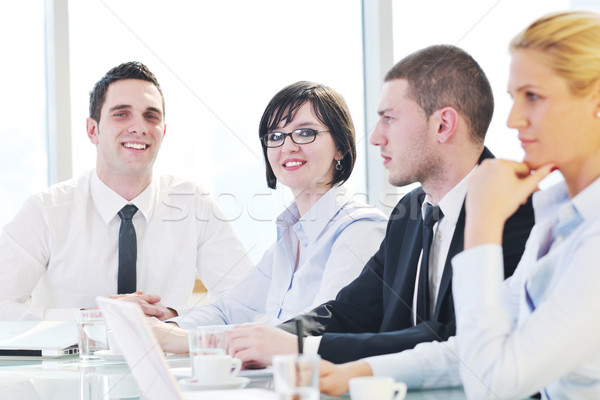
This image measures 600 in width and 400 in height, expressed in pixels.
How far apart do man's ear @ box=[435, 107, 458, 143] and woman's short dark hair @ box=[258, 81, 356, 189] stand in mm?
615

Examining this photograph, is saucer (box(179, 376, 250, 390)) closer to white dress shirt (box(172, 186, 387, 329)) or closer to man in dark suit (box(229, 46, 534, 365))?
man in dark suit (box(229, 46, 534, 365))

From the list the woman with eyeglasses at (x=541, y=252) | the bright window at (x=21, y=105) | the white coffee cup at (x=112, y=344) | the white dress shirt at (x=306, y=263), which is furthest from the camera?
the bright window at (x=21, y=105)

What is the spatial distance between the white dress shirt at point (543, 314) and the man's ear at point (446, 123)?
0.54 metres

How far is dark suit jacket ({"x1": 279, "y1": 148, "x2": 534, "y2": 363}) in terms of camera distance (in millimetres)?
1376

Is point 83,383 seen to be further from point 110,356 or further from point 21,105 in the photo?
point 21,105

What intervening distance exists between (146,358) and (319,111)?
4.77ft

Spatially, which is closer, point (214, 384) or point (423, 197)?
point (214, 384)

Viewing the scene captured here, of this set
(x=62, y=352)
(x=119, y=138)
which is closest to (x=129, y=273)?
(x=119, y=138)

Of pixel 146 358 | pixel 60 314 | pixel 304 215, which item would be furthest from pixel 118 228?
pixel 146 358

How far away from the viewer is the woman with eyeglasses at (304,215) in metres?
2.11

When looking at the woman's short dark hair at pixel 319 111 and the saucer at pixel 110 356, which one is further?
the woman's short dark hair at pixel 319 111

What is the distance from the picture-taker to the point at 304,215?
2.26m

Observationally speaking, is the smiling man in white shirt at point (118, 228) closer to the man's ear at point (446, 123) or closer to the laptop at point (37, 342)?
the laptop at point (37, 342)

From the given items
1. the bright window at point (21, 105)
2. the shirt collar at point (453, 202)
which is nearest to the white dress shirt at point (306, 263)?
the shirt collar at point (453, 202)
